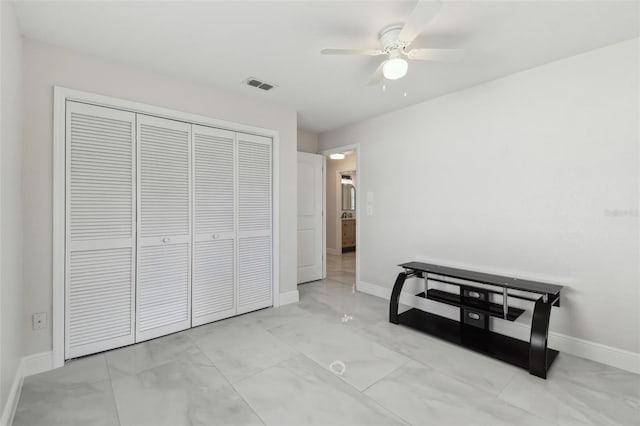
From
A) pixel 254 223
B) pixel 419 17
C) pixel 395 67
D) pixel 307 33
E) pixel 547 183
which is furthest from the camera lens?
pixel 254 223

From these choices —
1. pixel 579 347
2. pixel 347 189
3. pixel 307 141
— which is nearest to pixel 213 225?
pixel 307 141

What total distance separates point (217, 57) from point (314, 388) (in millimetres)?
2679

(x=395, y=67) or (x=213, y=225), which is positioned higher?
(x=395, y=67)

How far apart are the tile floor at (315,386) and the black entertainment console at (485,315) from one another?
4.8 inches

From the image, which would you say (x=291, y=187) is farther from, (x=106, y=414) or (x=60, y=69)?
(x=106, y=414)

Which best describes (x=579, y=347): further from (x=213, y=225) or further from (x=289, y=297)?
(x=213, y=225)

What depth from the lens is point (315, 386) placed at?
198 centimetres

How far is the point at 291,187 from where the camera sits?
3.68 meters

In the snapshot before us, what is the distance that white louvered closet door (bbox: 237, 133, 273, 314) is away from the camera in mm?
3254

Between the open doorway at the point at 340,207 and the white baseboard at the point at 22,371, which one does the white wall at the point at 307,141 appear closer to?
the open doorway at the point at 340,207

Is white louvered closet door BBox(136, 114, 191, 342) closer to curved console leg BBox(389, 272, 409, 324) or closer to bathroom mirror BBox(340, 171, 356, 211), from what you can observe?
curved console leg BBox(389, 272, 409, 324)

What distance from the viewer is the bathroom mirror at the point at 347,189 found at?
7.43 meters

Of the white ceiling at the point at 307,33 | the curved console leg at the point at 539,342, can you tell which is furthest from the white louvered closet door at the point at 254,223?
the curved console leg at the point at 539,342

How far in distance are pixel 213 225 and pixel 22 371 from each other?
172cm
